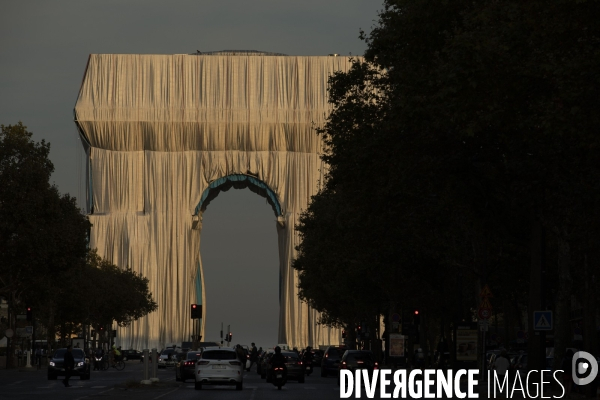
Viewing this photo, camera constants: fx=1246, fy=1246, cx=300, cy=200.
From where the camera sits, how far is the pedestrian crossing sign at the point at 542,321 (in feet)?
107

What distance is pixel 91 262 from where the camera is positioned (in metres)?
111

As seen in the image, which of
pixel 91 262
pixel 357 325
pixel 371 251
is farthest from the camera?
pixel 91 262

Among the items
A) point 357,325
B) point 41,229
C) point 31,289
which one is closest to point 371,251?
point 41,229

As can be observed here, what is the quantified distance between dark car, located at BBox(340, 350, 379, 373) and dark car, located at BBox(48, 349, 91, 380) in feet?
37.1

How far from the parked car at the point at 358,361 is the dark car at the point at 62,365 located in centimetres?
1131

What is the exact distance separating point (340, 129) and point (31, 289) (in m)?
37.1

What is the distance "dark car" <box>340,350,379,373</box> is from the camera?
172ft

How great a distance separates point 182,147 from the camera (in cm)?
10375

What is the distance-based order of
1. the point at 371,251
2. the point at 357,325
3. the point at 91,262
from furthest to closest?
the point at 91,262, the point at 357,325, the point at 371,251

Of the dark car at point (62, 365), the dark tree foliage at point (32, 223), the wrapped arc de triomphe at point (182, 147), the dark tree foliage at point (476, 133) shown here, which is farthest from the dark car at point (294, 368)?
the wrapped arc de triomphe at point (182, 147)

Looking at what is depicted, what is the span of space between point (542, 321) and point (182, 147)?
73264 millimetres

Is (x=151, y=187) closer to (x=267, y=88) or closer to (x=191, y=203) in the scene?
(x=191, y=203)

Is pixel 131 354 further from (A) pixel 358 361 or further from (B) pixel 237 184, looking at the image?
(A) pixel 358 361

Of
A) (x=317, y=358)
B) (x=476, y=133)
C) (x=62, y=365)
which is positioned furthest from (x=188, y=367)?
(x=317, y=358)
